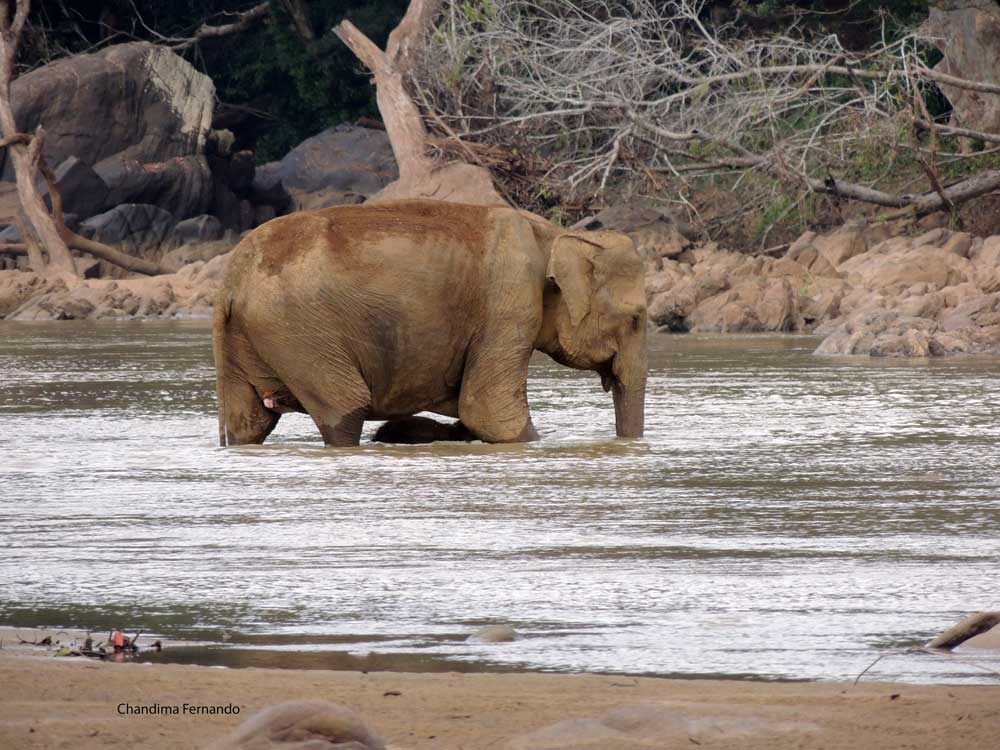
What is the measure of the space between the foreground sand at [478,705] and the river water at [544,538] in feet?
0.89

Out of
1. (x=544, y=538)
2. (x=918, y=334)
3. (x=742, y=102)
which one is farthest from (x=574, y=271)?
(x=742, y=102)

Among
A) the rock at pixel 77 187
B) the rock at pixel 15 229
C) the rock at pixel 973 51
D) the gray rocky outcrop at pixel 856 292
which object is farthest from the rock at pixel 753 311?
the rock at pixel 77 187

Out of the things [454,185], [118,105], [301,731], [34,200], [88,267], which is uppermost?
[118,105]

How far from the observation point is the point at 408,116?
2972 cm

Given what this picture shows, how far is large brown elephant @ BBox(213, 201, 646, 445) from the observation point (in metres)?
10.7

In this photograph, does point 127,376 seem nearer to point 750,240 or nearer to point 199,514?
point 199,514

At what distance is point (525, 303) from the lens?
35.6ft

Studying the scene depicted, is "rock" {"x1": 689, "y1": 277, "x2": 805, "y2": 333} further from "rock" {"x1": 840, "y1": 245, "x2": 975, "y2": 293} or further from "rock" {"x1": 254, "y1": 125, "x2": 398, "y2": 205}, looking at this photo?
"rock" {"x1": 254, "y1": 125, "x2": 398, "y2": 205}

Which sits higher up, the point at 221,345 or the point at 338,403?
the point at 221,345

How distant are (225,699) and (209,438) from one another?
7.17m

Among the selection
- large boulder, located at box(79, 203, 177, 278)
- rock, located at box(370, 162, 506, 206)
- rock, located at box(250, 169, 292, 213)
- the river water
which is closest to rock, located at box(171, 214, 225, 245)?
large boulder, located at box(79, 203, 177, 278)

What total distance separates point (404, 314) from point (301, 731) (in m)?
7.09

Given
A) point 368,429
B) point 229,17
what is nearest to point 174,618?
point 368,429

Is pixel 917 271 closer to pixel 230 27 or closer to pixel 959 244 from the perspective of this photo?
pixel 959 244
